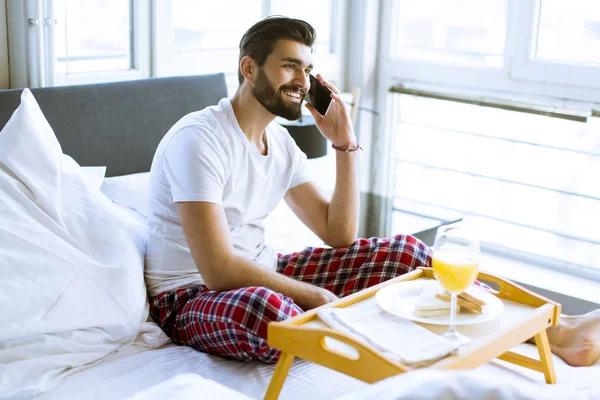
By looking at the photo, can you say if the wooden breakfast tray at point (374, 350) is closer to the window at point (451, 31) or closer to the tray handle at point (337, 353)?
Result: the tray handle at point (337, 353)

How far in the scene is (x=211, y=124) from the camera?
2.23 meters

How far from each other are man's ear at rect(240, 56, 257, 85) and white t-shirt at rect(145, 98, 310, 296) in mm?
110

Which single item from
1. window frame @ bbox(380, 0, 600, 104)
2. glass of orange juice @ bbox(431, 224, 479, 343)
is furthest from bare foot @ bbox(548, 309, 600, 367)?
window frame @ bbox(380, 0, 600, 104)

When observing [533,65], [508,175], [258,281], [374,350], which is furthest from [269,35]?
[508,175]

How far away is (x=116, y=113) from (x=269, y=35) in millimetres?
639

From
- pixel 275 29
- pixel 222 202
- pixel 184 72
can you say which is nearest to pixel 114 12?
pixel 184 72

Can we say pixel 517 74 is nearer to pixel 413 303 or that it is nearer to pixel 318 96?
pixel 318 96

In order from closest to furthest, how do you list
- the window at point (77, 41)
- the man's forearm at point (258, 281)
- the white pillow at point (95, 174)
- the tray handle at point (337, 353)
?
1. the tray handle at point (337, 353)
2. the man's forearm at point (258, 281)
3. the white pillow at point (95, 174)
4. the window at point (77, 41)

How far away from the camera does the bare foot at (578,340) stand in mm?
2141

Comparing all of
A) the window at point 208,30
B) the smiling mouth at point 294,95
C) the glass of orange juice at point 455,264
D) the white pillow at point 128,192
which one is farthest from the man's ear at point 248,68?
the window at point 208,30

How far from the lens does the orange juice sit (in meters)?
1.69

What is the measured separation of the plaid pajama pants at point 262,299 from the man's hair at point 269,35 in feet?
1.95

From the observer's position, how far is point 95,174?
8.23 feet

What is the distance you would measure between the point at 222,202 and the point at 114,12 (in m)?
1.31
